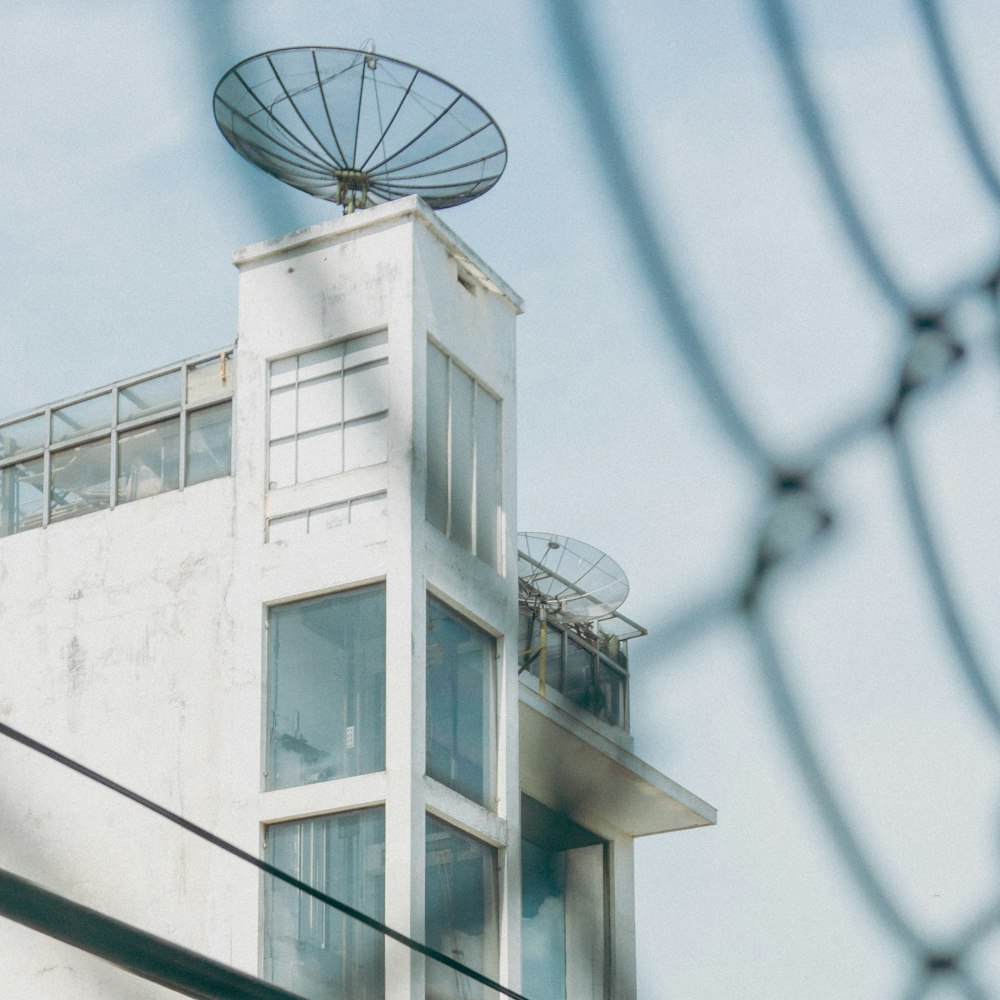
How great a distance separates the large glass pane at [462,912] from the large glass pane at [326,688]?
2.25 ft

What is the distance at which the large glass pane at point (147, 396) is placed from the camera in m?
15.0

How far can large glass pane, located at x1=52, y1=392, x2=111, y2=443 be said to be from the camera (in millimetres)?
15367

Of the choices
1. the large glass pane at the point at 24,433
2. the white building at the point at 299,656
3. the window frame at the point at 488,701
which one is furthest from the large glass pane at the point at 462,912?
the large glass pane at the point at 24,433

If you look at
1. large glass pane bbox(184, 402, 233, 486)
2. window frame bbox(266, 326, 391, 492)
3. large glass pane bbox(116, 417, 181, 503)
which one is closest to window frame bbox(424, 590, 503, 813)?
window frame bbox(266, 326, 391, 492)

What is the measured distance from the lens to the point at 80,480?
15.3 metres

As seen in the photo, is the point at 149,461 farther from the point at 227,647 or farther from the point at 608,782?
the point at 608,782

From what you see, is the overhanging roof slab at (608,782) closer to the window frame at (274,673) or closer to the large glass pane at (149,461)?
the window frame at (274,673)

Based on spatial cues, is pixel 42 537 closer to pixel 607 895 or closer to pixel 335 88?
pixel 607 895

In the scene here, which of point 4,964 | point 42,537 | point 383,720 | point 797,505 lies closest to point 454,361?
point 383,720

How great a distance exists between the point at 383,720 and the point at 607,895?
4.76m

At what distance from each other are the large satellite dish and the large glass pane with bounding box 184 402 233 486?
3.41m

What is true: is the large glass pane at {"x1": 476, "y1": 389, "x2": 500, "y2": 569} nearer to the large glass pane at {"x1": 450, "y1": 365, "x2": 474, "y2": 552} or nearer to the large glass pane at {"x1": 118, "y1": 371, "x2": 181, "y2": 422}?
the large glass pane at {"x1": 450, "y1": 365, "x2": 474, "y2": 552}

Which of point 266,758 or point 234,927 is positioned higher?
point 266,758

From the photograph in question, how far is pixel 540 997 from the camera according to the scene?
46.8ft
